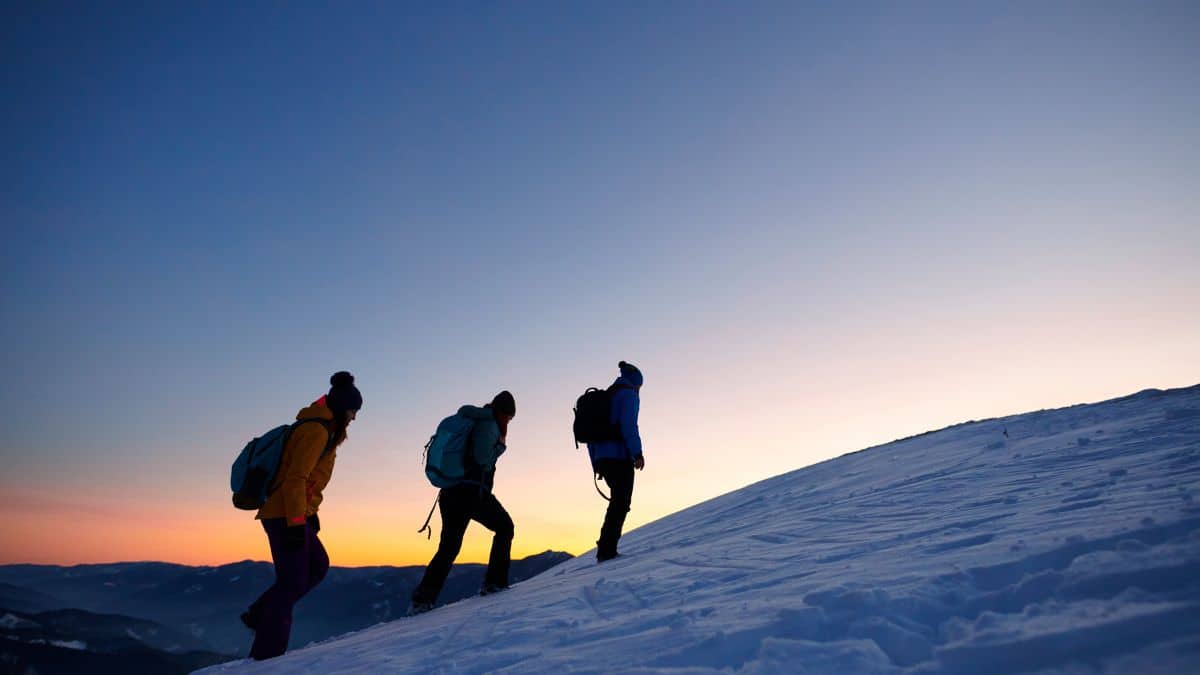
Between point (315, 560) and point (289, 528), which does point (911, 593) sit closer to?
point (289, 528)

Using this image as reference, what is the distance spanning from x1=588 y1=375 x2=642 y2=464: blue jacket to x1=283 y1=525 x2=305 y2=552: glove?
10.1 feet

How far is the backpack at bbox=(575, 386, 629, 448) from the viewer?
7209 mm

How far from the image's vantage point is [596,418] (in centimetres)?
723

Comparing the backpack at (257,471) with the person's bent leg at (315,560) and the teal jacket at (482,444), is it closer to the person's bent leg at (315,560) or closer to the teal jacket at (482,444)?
the person's bent leg at (315,560)

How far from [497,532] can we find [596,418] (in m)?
1.57

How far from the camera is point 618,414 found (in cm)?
715

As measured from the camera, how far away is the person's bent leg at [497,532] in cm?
667

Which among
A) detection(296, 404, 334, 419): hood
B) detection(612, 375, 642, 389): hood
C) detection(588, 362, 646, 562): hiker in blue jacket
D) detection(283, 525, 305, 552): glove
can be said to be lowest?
detection(283, 525, 305, 552): glove

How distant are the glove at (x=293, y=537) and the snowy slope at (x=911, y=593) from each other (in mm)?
835

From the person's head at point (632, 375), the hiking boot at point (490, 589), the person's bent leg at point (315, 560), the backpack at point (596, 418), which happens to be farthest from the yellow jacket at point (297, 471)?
the person's head at point (632, 375)

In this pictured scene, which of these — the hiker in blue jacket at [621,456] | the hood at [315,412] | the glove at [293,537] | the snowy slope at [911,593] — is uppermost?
the hood at [315,412]

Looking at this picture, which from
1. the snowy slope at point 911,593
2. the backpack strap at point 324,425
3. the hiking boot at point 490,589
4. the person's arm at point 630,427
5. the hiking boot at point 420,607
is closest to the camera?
the snowy slope at point 911,593

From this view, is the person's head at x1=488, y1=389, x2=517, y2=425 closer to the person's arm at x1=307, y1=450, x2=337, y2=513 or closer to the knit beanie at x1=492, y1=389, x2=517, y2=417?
the knit beanie at x1=492, y1=389, x2=517, y2=417

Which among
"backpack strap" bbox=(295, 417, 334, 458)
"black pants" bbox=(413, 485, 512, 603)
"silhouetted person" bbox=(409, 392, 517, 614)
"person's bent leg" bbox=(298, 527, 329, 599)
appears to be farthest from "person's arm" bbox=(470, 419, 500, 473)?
"person's bent leg" bbox=(298, 527, 329, 599)
